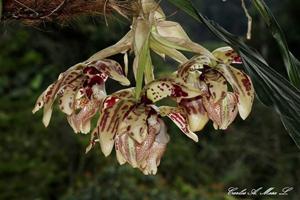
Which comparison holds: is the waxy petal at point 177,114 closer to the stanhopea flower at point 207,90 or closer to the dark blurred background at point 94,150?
the stanhopea flower at point 207,90

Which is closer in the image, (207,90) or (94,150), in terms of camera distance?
(207,90)

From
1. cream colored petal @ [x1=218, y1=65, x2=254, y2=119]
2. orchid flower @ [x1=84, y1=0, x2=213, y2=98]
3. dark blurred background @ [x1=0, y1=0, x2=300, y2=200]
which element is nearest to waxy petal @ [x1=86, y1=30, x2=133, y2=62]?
orchid flower @ [x1=84, y1=0, x2=213, y2=98]

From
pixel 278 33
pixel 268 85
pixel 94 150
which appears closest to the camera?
pixel 268 85

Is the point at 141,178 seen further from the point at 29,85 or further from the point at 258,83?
the point at 258,83

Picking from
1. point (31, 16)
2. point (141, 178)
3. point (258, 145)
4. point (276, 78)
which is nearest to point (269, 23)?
point (276, 78)

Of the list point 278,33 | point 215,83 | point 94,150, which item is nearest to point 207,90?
point 215,83

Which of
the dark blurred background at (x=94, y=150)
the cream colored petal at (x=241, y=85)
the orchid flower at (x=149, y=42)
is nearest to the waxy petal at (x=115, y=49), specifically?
the orchid flower at (x=149, y=42)

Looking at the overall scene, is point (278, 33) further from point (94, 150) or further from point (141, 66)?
point (94, 150)
